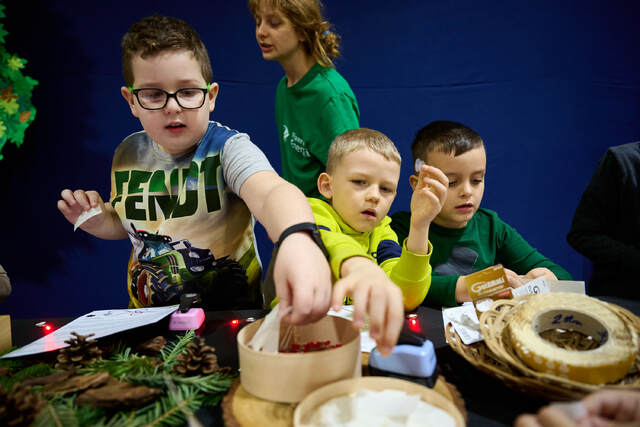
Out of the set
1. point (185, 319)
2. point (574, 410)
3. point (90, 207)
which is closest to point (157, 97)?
point (90, 207)

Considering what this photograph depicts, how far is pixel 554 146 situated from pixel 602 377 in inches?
110

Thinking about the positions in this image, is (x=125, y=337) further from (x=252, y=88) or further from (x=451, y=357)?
(x=252, y=88)

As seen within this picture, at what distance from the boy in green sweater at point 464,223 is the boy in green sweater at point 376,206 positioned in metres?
0.24

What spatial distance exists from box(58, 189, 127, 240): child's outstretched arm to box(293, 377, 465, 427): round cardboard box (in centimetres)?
98

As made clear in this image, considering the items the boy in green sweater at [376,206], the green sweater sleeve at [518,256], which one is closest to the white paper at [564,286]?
the boy in green sweater at [376,206]

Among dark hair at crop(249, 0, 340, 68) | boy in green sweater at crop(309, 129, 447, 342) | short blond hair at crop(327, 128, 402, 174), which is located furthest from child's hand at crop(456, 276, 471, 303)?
dark hair at crop(249, 0, 340, 68)

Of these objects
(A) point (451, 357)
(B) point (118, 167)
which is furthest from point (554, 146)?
(B) point (118, 167)

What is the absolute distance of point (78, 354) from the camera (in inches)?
29.1

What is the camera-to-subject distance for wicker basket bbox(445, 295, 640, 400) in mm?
557

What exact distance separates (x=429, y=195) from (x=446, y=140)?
485mm

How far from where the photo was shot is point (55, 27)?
2453 millimetres

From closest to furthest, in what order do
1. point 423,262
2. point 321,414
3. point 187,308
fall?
point 321,414, point 187,308, point 423,262

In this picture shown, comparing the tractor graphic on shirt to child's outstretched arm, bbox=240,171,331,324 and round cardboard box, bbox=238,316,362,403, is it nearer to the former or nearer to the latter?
child's outstretched arm, bbox=240,171,331,324

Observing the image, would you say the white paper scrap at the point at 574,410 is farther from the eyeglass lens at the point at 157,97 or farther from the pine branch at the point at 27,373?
the eyeglass lens at the point at 157,97
